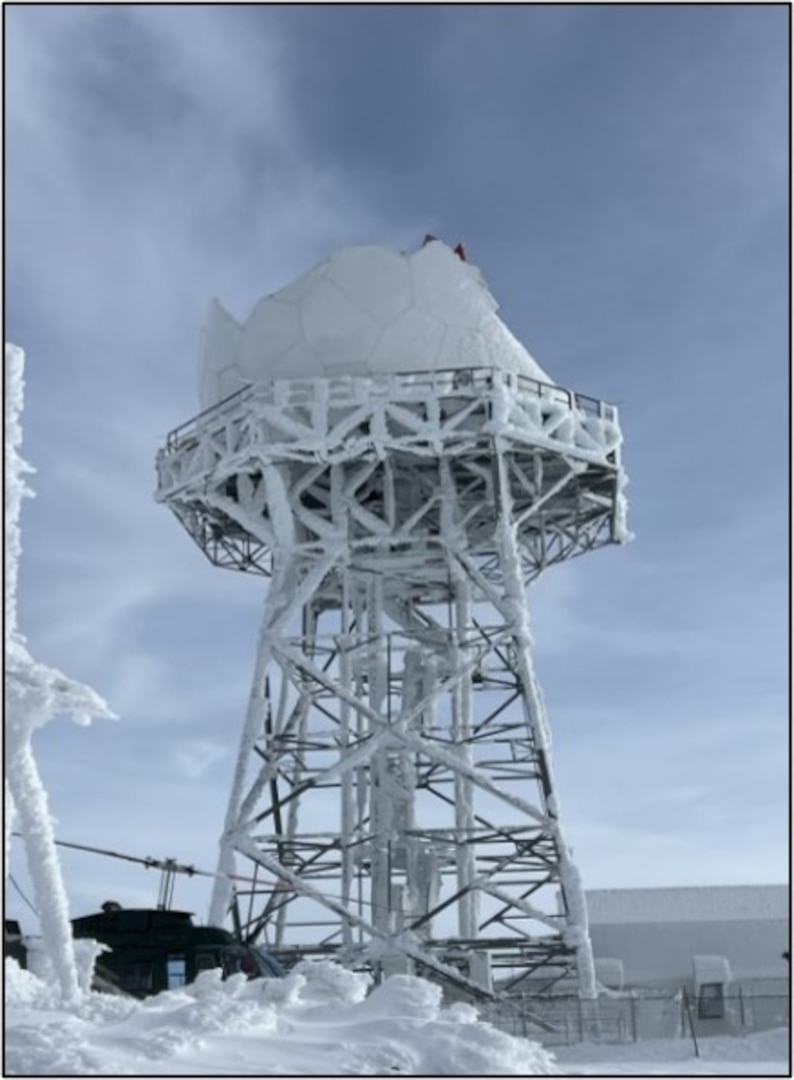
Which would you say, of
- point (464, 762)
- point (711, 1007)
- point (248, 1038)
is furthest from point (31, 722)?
point (464, 762)

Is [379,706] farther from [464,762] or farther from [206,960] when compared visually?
[206,960]

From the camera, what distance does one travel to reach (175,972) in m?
33.5

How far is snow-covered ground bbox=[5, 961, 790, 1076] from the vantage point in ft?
46.7

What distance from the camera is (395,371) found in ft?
142

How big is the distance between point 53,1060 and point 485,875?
27.8 metres

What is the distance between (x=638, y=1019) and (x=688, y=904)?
864 inches

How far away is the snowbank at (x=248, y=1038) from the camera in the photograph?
14203 millimetres

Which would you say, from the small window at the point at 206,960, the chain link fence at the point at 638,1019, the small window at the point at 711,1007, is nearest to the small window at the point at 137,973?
the small window at the point at 206,960

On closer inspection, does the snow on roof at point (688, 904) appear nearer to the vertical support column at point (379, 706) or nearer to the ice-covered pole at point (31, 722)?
the vertical support column at point (379, 706)

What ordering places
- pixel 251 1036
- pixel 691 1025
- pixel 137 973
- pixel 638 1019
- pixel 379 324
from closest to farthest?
pixel 251 1036 → pixel 691 1025 → pixel 638 1019 → pixel 137 973 → pixel 379 324

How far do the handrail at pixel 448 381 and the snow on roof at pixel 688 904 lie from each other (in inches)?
723

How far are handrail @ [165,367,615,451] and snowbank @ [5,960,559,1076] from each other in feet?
83.5

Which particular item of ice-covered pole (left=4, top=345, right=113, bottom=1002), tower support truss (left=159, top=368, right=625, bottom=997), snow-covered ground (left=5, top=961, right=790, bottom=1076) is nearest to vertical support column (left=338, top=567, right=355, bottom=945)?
tower support truss (left=159, top=368, right=625, bottom=997)

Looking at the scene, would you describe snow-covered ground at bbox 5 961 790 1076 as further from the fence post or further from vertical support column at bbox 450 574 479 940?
vertical support column at bbox 450 574 479 940
